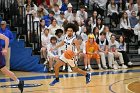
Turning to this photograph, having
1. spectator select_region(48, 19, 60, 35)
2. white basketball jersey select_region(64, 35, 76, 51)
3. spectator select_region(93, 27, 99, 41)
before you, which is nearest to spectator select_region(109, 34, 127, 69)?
spectator select_region(93, 27, 99, 41)

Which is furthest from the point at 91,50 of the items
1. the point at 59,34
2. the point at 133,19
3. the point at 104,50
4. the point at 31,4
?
the point at 133,19

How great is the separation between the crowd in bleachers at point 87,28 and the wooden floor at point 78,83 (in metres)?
1.30

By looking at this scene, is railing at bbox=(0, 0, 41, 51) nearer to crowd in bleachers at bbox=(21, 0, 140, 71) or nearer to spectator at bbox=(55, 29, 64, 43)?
crowd in bleachers at bbox=(21, 0, 140, 71)

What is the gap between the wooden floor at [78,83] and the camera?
10.2 metres

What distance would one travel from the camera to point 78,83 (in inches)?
456

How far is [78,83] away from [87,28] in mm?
5286

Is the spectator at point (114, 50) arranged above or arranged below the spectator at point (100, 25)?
below

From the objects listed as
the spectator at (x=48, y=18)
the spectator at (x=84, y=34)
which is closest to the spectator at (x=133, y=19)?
the spectator at (x=84, y=34)

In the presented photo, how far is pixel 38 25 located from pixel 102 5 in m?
5.05

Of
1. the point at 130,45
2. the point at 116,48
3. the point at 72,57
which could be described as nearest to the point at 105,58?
the point at 116,48

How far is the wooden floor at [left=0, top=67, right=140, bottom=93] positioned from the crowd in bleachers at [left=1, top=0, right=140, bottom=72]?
1.30 meters

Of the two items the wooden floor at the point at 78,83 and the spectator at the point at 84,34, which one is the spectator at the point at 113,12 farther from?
the wooden floor at the point at 78,83

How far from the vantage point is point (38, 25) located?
49.9ft

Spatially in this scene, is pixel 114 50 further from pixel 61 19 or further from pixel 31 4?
pixel 31 4
